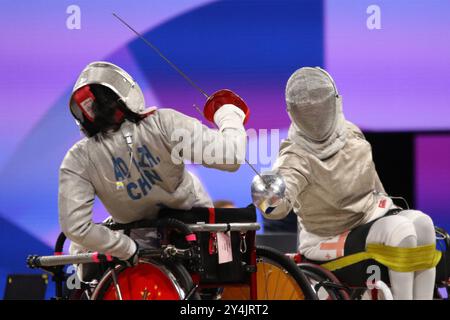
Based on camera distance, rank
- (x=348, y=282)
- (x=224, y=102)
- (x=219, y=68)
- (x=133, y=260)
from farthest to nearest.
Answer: (x=219, y=68) < (x=348, y=282) < (x=224, y=102) < (x=133, y=260)

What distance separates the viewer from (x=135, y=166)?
3.26 meters


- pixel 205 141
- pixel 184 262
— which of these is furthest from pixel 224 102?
pixel 184 262

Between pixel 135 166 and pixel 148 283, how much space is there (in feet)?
1.50

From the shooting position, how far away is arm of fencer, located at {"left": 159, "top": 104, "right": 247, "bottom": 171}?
3189mm

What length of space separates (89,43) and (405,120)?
2252 millimetres

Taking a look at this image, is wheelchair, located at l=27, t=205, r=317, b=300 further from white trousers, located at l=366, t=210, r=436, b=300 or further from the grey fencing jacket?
white trousers, located at l=366, t=210, r=436, b=300

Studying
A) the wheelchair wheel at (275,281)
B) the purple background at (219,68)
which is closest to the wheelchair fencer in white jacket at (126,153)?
the wheelchair wheel at (275,281)

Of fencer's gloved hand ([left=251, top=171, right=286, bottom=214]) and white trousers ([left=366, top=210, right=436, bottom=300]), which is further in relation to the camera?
white trousers ([left=366, top=210, right=436, bottom=300])

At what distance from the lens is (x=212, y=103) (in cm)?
339

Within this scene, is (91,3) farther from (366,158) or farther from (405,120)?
(366,158)

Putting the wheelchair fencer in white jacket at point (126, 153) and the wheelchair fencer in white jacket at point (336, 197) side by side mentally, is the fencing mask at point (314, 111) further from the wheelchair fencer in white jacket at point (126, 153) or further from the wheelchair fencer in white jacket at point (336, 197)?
the wheelchair fencer in white jacket at point (126, 153)

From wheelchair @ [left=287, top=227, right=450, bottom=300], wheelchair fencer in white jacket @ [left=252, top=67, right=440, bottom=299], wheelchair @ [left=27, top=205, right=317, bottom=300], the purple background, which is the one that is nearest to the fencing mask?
wheelchair fencer in white jacket @ [left=252, top=67, right=440, bottom=299]

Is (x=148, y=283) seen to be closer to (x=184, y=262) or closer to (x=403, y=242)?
(x=184, y=262)

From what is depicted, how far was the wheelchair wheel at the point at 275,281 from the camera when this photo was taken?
136 inches
